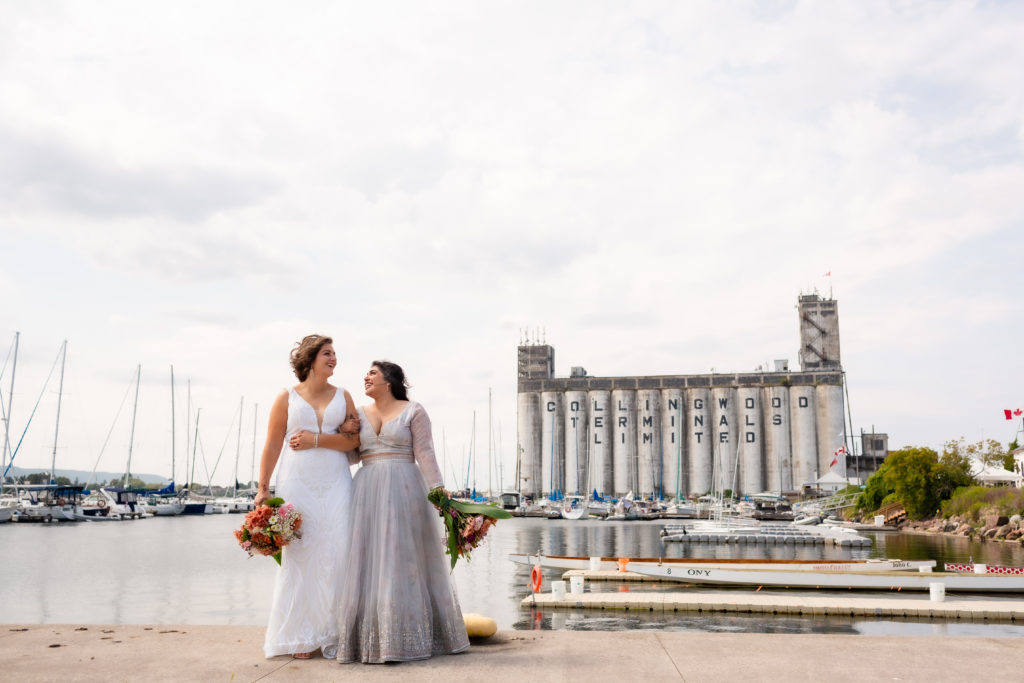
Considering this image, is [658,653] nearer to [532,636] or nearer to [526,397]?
[532,636]

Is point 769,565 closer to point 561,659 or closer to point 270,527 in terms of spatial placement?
point 561,659

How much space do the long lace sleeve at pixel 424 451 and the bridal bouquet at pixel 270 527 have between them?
948mm

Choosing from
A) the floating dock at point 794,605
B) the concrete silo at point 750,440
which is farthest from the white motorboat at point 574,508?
the floating dock at point 794,605

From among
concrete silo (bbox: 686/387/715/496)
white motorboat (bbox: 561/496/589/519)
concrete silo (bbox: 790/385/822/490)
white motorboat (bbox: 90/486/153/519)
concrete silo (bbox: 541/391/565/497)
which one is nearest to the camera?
white motorboat (bbox: 561/496/589/519)

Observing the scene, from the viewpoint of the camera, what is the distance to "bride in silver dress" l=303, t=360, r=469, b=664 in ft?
17.8

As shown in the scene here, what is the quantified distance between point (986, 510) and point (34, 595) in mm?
50121

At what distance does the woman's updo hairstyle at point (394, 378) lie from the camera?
20.0 ft

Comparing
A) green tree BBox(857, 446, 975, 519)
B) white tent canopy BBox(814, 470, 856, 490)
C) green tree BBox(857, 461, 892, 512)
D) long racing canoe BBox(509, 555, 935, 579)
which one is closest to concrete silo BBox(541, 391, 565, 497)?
white tent canopy BBox(814, 470, 856, 490)

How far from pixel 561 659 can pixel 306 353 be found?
294 centimetres

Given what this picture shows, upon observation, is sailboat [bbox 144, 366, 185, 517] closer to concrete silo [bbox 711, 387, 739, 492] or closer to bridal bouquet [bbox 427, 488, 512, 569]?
concrete silo [bbox 711, 387, 739, 492]

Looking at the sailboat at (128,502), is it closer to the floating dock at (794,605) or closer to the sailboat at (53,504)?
the sailboat at (53,504)

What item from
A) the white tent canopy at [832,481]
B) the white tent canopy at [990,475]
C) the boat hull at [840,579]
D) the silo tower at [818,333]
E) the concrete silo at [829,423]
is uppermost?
the silo tower at [818,333]

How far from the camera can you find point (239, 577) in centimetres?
3234

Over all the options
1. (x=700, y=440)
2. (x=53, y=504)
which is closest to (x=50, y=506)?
(x=53, y=504)
